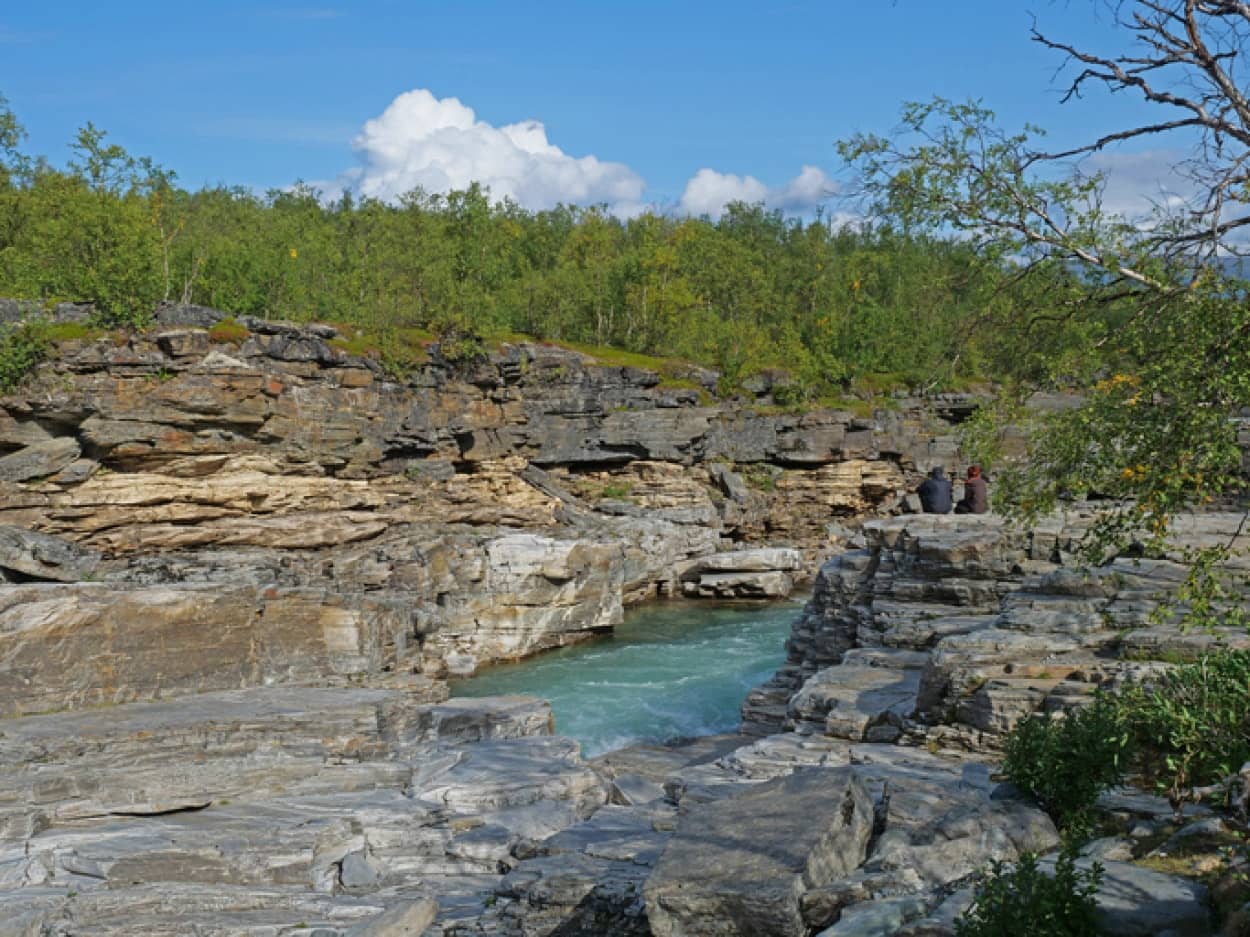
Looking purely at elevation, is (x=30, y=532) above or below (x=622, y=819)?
above

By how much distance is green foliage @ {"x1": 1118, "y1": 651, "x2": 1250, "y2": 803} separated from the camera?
8.50 m

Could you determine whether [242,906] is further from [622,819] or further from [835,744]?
[835,744]

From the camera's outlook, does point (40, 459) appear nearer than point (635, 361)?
Yes

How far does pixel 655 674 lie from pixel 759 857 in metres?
21.1

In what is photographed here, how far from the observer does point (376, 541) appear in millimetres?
34188

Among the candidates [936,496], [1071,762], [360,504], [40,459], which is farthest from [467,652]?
[1071,762]

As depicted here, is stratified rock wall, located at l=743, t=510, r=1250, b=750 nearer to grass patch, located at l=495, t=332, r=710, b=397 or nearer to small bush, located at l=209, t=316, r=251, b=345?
small bush, located at l=209, t=316, r=251, b=345

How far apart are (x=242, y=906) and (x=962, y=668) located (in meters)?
10.6

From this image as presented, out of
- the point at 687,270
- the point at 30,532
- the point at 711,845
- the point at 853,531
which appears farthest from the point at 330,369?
the point at 687,270

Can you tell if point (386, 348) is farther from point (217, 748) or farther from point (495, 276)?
Answer: point (217, 748)

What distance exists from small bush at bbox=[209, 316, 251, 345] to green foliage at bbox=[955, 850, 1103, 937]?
3254 cm

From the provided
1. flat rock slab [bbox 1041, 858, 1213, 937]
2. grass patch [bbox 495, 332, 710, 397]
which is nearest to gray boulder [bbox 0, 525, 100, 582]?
grass patch [bbox 495, 332, 710, 397]

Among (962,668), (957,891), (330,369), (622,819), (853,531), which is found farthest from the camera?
(853,531)

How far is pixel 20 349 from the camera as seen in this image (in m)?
29.7
